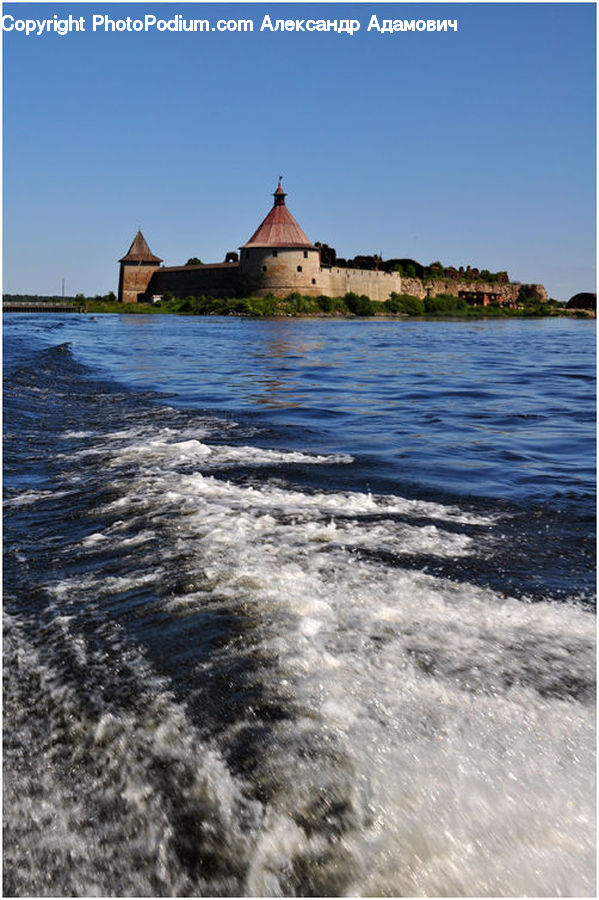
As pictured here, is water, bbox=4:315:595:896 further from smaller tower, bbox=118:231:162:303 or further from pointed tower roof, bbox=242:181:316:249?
smaller tower, bbox=118:231:162:303

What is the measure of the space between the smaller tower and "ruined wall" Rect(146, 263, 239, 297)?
72 centimetres

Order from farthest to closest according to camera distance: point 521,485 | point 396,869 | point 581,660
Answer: point 521,485, point 581,660, point 396,869

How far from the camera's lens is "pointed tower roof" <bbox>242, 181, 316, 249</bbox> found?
5213 cm

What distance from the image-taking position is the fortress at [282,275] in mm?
52000

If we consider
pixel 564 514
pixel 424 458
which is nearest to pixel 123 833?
pixel 564 514

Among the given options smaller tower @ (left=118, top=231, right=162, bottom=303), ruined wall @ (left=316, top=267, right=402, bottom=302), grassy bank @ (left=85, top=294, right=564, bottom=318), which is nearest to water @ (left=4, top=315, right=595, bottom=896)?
grassy bank @ (left=85, top=294, right=564, bottom=318)

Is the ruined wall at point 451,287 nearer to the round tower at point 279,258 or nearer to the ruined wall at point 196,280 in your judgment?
the round tower at point 279,258

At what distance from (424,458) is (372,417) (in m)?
2.01

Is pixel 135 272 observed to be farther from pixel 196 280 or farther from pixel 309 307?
pixel 309 307

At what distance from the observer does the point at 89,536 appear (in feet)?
9.72

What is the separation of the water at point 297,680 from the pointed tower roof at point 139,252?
212 ft

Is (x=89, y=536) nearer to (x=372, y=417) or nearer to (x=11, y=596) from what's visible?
(x=11, y=596)

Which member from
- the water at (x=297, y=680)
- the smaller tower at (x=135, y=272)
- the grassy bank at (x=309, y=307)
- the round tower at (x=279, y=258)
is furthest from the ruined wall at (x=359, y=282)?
the water at (x=297, y=680)

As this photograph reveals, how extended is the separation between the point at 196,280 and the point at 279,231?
33.8ft
